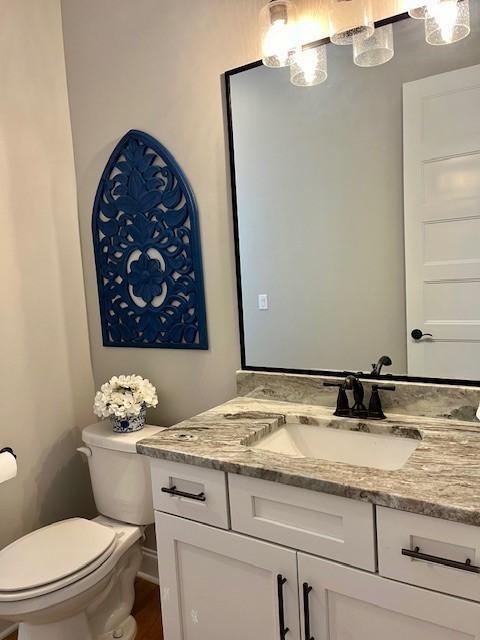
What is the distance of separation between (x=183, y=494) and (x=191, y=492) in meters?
0.02

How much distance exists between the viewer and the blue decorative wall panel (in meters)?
1.86

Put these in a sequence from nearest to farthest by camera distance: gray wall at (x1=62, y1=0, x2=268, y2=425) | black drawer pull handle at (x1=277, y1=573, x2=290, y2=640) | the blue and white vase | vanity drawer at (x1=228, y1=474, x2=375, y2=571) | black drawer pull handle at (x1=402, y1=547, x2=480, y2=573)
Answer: black drawer pull handle at (x1=402, y1=547, x2=480, y2=573), vanity drawer at (x1=228, y1=474, x2=375, y2=571), black drawer pull handle at (x1=277, y1=573, x2=290, y2=640), gray wall at (x1=62, y1=0, x2=268, y2=425), the blue and white vase

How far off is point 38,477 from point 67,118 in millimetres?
1568

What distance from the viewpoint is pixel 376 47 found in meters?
1.42

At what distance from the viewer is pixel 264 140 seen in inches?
66.3

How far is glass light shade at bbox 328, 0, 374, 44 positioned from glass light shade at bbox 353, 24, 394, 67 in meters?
0.02

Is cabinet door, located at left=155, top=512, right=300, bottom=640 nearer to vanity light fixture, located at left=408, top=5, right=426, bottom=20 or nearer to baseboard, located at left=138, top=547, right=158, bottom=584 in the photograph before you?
baseboard, located at left=138, top=547, right=158, bottom=584

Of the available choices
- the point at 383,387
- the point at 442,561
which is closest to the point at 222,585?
the point at 442,561

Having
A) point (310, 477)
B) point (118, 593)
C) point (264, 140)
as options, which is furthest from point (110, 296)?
point (310, 477)

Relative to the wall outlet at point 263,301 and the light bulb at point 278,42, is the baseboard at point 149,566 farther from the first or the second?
the light bulb at point 278,42

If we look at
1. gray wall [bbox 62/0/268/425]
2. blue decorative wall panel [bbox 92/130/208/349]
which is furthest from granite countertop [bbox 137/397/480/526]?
blue decorative wall panel [bbox 92/130/208/349]

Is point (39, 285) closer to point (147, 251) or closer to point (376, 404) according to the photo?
point (147, 251)

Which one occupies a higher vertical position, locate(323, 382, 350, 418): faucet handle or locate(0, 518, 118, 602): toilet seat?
locate(323, 382, 350, 418): faucet handle

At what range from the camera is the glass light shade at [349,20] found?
4.52 feet
